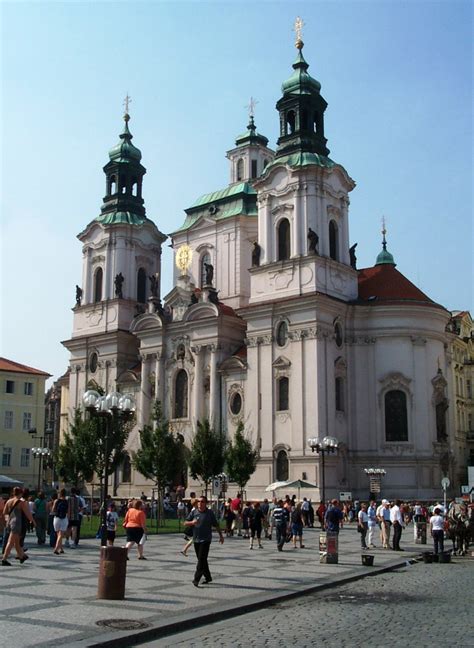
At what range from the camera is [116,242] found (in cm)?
6412

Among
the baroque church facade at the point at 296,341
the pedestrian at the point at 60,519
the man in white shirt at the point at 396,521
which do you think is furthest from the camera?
the baroque church facade at the point at 296,341

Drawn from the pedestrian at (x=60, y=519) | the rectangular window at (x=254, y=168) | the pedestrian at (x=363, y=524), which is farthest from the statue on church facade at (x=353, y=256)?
the pedestrian at (x=60, y=519)

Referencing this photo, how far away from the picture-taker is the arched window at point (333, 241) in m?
52.9

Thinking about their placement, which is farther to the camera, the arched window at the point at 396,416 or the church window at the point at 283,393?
the arched window at the point at 396,416

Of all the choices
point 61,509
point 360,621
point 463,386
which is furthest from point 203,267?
point 360,621

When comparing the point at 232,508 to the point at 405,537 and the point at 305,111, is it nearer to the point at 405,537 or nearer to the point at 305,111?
the point at 405,537

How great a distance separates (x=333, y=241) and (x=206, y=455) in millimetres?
16744

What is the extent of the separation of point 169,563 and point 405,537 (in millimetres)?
16356

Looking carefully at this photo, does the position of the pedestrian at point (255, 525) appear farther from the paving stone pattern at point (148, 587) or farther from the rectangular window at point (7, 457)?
the rectangular window at point (7, 457)

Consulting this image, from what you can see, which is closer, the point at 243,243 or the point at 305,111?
the point at 305,111

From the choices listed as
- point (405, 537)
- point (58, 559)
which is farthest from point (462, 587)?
point (405, 537)

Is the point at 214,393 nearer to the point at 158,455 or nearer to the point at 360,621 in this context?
the point at 158,455

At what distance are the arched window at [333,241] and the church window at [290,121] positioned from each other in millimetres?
7071

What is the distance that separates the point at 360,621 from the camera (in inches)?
471
